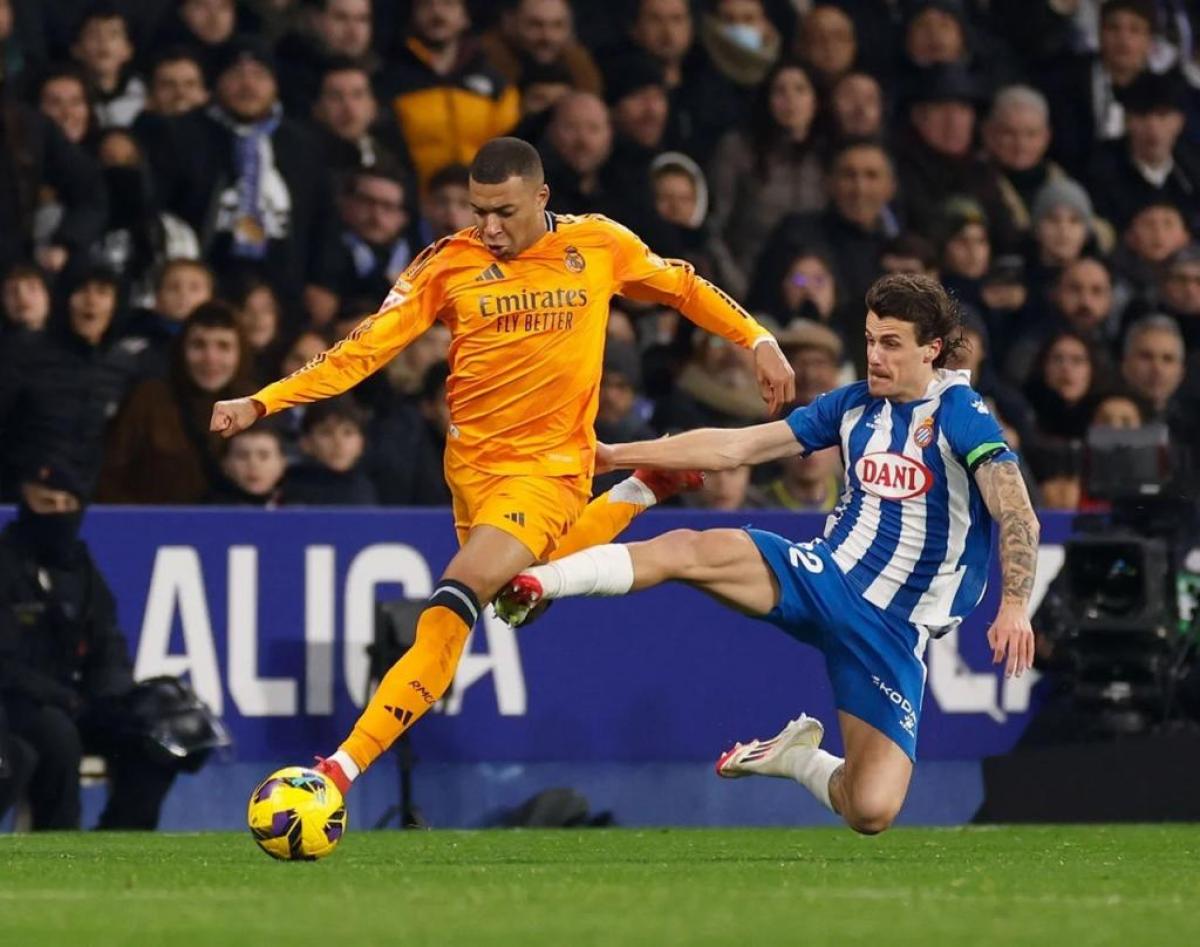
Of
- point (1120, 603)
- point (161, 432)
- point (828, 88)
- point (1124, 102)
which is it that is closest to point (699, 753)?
point (1120, 603)

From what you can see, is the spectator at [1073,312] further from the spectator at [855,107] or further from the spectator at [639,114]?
the spectator at [639,114]

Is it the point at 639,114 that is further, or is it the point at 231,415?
the point at 639,114

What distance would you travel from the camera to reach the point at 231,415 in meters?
8.79

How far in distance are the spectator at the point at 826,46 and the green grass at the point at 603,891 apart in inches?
242

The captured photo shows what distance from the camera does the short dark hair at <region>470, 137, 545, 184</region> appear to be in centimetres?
936

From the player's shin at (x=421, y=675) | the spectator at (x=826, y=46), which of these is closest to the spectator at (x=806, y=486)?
the spectator at (x=826, y=46)

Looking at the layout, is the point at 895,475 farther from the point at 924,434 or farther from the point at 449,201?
the point at 449,201

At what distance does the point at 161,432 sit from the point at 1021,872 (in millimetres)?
5065

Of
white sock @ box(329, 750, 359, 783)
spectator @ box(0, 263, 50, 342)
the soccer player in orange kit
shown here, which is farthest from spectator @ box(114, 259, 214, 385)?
white sock @ box(329, 750, 359, 783)

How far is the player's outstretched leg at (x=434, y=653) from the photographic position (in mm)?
8750

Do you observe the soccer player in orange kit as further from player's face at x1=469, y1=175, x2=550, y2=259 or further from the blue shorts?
the blue shorts

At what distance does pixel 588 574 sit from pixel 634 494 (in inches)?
47.8

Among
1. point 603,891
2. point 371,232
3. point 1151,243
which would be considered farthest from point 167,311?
point 1151,243

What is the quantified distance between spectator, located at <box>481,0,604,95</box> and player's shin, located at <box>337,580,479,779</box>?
649cm
